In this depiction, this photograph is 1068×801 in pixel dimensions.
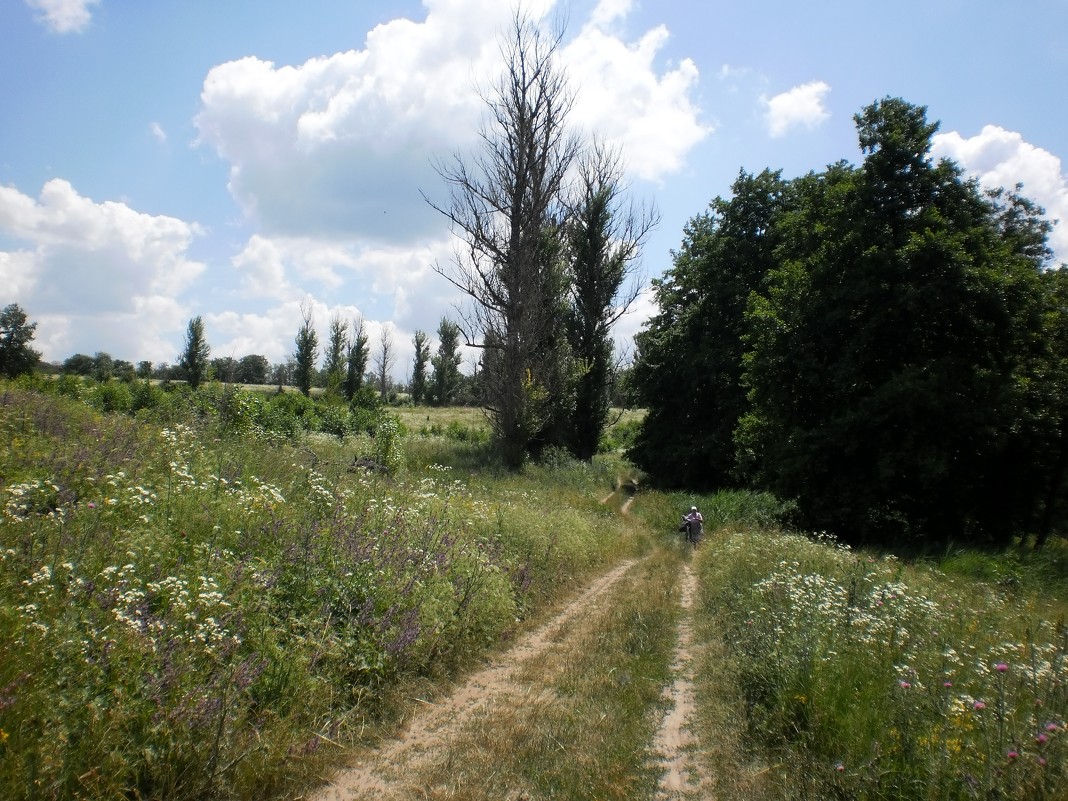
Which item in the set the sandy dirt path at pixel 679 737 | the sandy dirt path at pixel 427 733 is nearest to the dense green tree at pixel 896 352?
the sandy dirt path at pixel 679 737

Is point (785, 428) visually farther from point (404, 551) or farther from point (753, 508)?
point (404, 551)

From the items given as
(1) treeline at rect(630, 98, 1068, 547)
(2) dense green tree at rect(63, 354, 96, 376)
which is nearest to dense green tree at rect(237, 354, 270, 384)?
(2) dense green tree at rect(63, 354, 96, 376)

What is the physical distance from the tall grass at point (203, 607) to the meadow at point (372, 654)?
0.02 m

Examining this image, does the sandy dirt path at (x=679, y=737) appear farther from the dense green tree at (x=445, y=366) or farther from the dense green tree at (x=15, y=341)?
the dense green tree at (x=445, y=366)

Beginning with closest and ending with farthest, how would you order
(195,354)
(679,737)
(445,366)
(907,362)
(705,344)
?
(679,737)
(907,362)
(705,344)
(195,354)
(445,366)

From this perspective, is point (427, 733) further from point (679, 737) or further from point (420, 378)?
point (420, 378)

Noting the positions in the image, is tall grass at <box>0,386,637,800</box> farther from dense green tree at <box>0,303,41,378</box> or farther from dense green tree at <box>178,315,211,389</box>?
dense green tree at <box>178,315,211,389</box>

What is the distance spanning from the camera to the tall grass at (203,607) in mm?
3400

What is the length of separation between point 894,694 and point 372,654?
3868 millimetres

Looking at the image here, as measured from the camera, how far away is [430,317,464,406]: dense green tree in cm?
7612

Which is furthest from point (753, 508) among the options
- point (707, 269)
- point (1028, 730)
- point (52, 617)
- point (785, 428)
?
point (52, 617)

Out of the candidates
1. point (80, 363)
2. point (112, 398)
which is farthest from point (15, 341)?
point (80, 363)

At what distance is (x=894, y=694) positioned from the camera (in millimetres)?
4176

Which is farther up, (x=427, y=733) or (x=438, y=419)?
(x=438, y=419)
